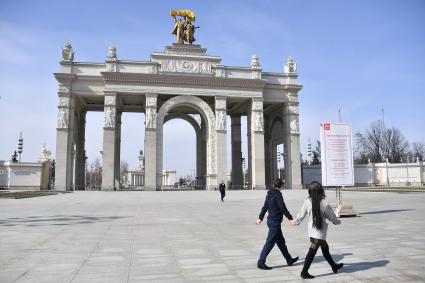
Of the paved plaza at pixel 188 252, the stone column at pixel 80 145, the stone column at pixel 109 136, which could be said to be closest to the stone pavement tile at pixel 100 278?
the paved plaza at pixel 188 252

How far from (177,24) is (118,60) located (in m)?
11.1

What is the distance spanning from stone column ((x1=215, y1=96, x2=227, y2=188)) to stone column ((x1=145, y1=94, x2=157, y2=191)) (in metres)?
7.27

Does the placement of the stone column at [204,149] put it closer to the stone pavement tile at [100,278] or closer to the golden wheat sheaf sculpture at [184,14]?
the golden wheat sheaf sculpture at [184,14]

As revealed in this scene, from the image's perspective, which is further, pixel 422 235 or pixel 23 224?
pixel 23 224

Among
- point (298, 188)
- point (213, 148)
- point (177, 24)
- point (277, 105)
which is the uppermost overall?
point (177, 24)

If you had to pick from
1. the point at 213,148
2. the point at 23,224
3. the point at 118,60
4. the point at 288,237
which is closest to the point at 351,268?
the point at 288,237

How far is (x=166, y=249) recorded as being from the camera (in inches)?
324

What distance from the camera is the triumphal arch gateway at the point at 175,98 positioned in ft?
146

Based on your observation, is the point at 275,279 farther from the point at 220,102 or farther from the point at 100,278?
the point at 220,102

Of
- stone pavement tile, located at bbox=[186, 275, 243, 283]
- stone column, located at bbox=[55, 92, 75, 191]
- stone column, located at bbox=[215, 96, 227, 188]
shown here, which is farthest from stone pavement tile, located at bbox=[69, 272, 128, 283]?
stone column, located at bbox=[55, 92, 75, 191]

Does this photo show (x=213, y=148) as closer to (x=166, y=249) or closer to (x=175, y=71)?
(x=175, y=71)

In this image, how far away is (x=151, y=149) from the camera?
45.1 meters

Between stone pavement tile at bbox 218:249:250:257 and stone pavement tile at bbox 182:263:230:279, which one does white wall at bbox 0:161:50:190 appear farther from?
stone pavement tile at bbox 182:263:230:279

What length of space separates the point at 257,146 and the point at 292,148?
4.91 meters
